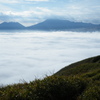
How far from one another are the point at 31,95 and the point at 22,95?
490 mm

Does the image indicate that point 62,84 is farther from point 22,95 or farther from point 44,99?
point 22,95

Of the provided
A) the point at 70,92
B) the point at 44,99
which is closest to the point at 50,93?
the point at 44,99

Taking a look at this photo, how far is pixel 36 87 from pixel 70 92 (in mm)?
2111

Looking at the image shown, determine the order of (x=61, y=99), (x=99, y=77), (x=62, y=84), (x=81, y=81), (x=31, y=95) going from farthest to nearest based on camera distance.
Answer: (x=99, y=77), (x=81, y=81), (x=62, y=84), (x=61, y=99), (x=31, y=95)

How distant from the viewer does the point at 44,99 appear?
10000 millimetres

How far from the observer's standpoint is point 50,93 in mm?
10445

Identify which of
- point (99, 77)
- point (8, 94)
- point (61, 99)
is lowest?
point (99, 77)

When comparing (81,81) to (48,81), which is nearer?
(48,81)

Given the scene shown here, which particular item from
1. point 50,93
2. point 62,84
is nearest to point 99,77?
point 62,84

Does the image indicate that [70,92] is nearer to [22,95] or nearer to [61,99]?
[61,99]

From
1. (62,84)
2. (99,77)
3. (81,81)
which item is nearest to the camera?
(62,84)

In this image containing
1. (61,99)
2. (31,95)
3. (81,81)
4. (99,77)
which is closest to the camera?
(31,95)

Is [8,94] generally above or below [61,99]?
above

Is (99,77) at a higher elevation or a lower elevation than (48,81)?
lower
